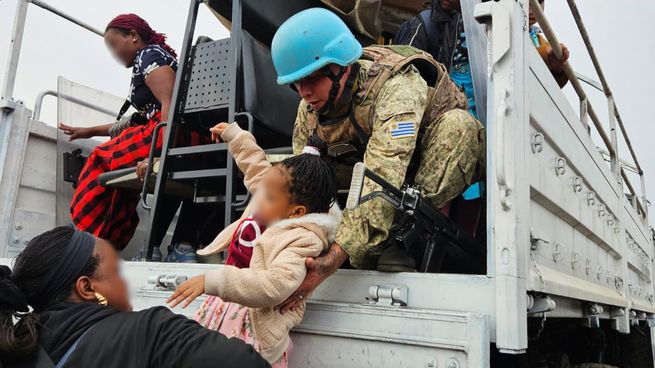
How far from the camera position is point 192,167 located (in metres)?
2.39

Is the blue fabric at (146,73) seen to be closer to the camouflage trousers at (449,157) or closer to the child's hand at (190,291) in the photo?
the camouflage trousers at (449,157)

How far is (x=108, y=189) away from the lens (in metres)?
2.73

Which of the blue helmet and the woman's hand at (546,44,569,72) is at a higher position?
the woman's hand at (546,44,569,72)

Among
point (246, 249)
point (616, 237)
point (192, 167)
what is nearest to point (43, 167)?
point (192, 167)

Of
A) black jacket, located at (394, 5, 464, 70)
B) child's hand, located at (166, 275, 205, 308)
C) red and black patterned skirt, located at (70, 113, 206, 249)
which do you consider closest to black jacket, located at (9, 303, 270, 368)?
child's hand, located at (166, 275, 205, 308)

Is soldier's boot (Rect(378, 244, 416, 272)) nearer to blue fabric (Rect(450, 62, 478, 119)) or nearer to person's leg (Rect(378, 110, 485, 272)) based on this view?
person's leg (Rect(378, 110, 485, 272))

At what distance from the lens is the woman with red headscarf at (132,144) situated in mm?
2588

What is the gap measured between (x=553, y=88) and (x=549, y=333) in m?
1.27

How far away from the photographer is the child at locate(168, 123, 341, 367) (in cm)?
131

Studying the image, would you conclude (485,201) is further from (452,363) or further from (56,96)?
(56,96)

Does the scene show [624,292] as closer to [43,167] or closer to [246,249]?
[246,249]

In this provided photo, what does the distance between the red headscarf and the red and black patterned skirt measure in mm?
468

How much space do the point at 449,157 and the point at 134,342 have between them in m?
1.03

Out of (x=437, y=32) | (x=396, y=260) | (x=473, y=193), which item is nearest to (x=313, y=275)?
(x=396, y=260)
